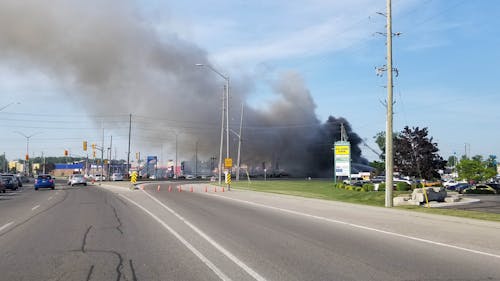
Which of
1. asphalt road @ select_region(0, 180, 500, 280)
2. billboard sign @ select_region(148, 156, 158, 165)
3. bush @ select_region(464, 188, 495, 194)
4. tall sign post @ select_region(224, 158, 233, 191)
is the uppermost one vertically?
billboard sign @ select_region(148, 156, 158, 165)

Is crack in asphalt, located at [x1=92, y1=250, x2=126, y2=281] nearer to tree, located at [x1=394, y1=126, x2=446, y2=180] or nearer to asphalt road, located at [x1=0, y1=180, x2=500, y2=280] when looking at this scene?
asphalt road, located at [x1=0, y1=180, x2=500, y2=280]

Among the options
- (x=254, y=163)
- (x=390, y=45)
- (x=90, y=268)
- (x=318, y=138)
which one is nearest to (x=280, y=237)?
(x=90, y=268)

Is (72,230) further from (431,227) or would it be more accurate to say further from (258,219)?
(431,227)

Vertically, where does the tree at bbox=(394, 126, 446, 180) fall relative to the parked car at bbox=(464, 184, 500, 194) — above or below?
above

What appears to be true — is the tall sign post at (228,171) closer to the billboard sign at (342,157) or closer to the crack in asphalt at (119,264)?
the billboard sign at (342,157)

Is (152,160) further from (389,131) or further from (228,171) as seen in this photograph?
(389,131)

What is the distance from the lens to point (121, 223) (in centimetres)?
1491

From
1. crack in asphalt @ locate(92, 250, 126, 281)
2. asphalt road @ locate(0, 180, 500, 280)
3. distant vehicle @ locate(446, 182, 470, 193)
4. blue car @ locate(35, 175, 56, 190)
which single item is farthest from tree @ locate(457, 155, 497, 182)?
crack in asphalt @ locate(92, 250, 126, 281)

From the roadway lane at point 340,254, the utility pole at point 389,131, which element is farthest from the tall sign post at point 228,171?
the roadway lane at point 340,254

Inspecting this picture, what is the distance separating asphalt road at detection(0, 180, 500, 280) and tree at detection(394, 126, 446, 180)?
38.1m

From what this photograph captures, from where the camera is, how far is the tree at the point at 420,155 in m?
52.9

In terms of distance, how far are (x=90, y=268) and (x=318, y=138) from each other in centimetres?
11869

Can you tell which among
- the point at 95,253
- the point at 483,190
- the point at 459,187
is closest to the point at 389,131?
the point at 95,253

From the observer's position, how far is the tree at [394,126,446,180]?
5294cm
